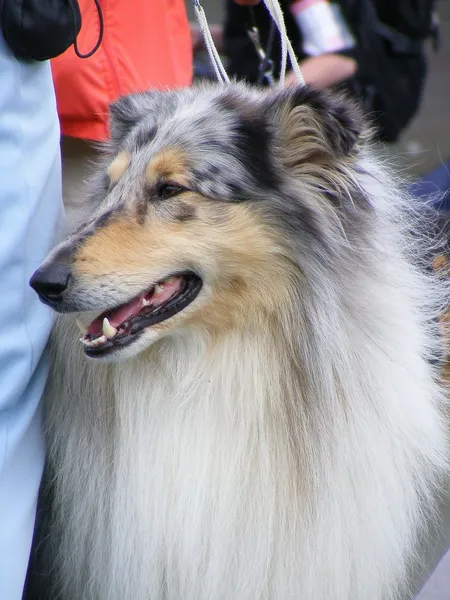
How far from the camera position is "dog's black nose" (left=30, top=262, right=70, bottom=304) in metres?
2.09

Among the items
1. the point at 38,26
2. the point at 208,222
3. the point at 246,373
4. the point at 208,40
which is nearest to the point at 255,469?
the point at 246,373

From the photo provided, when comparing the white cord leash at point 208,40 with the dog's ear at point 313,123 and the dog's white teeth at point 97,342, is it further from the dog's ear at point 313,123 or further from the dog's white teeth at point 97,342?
the dog's white teeth at point 97,342

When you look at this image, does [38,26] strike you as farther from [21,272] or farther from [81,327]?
[81,327]

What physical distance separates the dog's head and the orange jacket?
0.36 m

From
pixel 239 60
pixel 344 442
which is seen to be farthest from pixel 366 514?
pixel 239 60

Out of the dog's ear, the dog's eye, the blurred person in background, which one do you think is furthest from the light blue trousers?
the blurred person in background

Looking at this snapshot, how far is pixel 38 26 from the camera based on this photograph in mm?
2023

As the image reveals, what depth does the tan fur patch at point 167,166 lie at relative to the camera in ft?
7.39

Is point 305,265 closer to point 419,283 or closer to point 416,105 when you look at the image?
point 419,283

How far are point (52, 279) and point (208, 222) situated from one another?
387 mm

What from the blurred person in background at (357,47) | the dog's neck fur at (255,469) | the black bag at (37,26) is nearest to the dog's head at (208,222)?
the dog's neck fur at (255,469)

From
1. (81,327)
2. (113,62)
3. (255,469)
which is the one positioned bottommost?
(255,469)

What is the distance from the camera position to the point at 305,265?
2.26 metres

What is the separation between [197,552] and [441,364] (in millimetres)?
875
